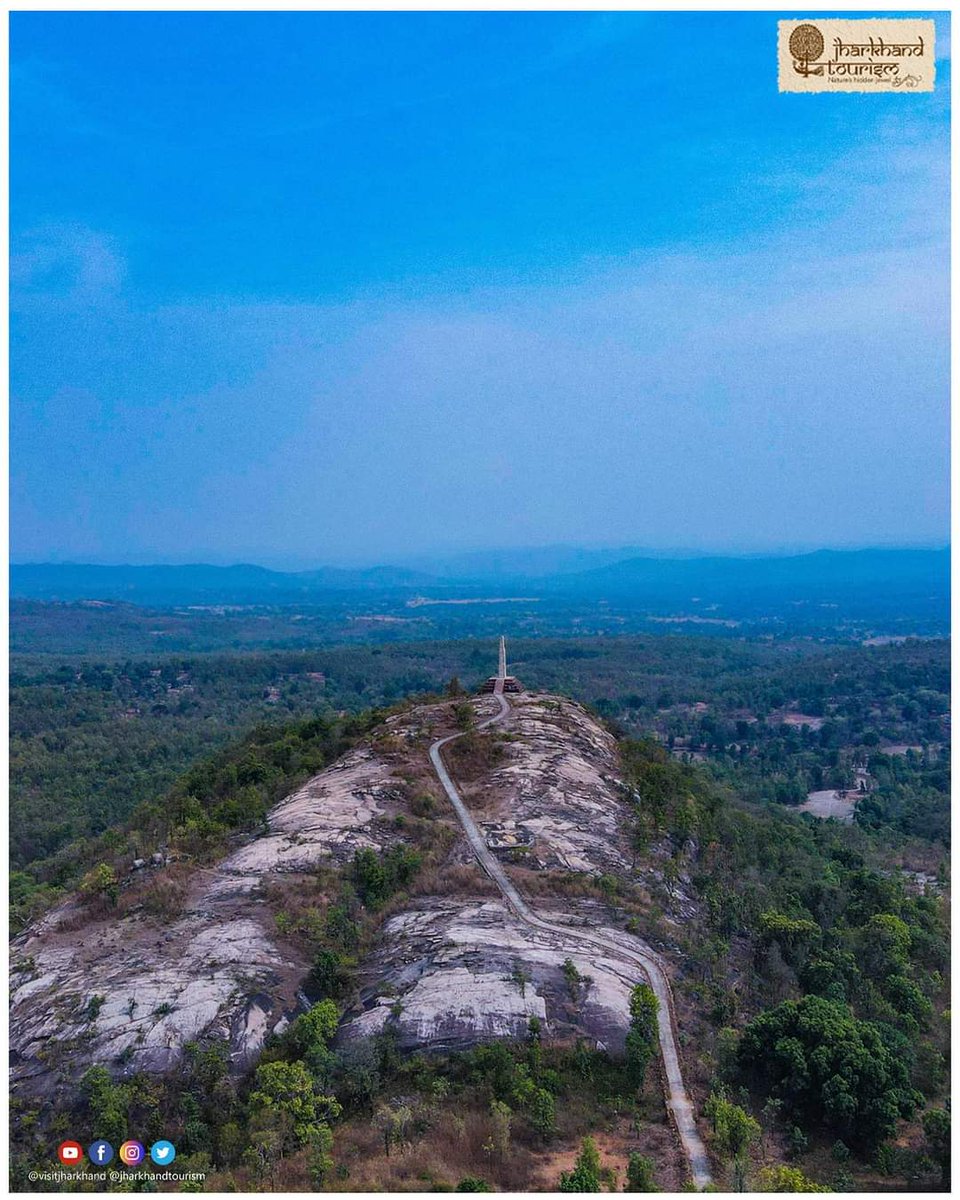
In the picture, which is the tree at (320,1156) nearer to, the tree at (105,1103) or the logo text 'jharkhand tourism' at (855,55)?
the tree at (105,1103)

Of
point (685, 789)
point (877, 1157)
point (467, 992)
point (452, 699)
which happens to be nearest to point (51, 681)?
point (452, 699)

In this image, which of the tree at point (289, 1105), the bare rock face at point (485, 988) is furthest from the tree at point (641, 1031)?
the tree at point (289, 1105)

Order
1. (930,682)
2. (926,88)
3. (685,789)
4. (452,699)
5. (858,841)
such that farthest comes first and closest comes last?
(930,682) < (858,841) < (452,699) < (685,789) < (926,88)

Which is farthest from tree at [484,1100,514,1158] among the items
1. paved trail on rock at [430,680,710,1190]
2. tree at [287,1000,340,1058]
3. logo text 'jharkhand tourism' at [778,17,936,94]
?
logo text 'jharkhand tourism' at [778,17,936,94]

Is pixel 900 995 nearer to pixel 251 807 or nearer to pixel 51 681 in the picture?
pixel 251 807

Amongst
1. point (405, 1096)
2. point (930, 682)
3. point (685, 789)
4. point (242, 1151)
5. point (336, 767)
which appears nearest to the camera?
point (242, 1151)

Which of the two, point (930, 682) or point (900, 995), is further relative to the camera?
point (930, 682)

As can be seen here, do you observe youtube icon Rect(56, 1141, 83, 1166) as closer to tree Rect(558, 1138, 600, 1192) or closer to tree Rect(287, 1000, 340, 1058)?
tree Rect(287, 1000, 340, 1058)

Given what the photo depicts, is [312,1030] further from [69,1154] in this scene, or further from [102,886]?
[102,886]
